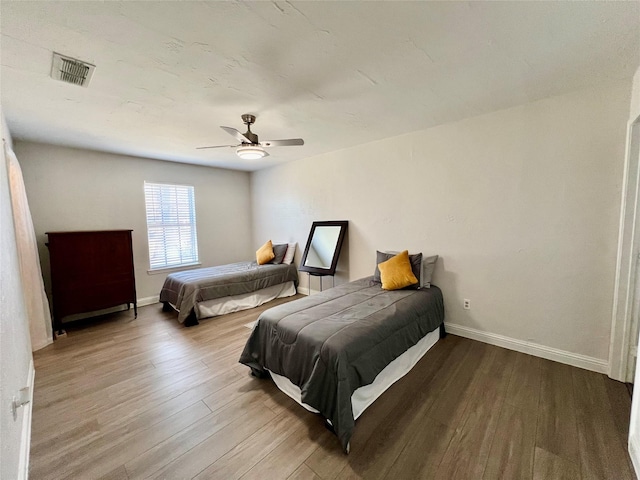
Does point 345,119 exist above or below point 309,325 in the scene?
above

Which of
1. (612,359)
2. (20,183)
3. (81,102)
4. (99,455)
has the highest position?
(81,102)

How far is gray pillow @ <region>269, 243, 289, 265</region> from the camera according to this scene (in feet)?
15.3

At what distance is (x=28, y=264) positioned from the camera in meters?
2.70

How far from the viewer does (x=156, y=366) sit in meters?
2.45

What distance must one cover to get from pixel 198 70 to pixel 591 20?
240 centimetres

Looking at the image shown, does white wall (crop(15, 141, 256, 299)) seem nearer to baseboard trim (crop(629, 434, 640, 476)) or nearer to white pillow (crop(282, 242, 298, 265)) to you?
white pillow (crop(282, 242, 298, 265))

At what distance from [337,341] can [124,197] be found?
13.9 ft

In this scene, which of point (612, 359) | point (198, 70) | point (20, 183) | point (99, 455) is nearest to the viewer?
point (99, 455)

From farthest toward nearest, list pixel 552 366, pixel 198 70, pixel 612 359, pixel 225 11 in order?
pixel 552 366 → pixel 612 359 → pixel 198 70 → pixel 225 11

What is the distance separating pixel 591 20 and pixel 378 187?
230 centimetres

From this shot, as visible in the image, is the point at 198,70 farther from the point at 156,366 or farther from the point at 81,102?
the point at 156,366

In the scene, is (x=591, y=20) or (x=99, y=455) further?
(x=99, y=455)

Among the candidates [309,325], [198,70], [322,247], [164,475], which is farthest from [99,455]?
[322,247]

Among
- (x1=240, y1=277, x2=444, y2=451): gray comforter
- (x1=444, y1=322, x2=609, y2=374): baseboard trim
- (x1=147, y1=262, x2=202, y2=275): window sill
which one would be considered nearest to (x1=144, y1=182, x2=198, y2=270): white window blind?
(x1=147, y1=262, x2=202, y2=275): window sill
